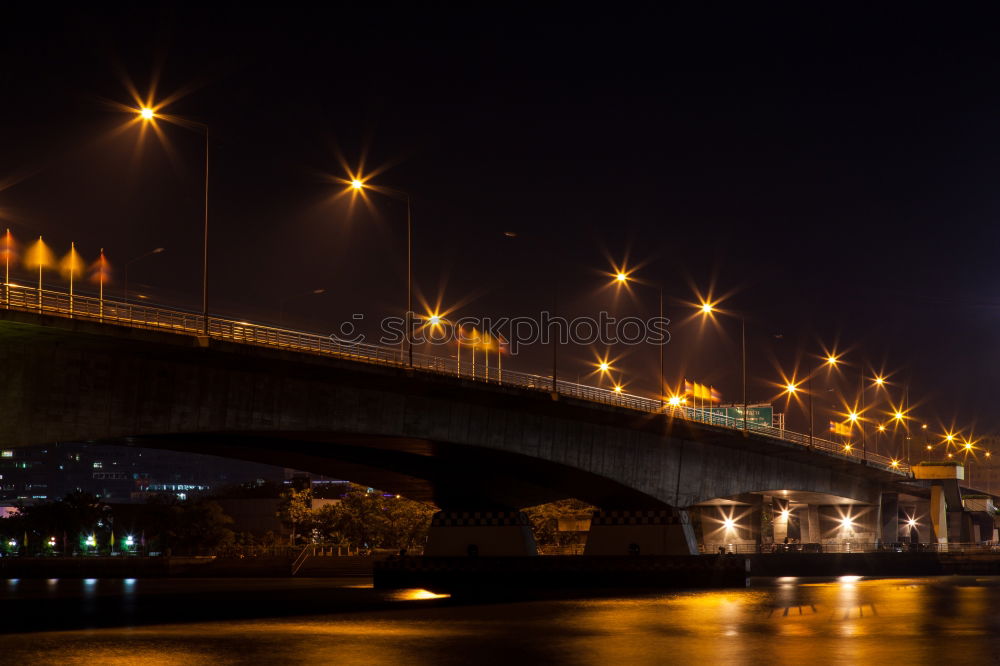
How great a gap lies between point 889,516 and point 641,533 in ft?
199

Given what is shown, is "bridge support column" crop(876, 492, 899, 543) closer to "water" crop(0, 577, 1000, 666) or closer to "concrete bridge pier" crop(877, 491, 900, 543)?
"concrete bridge pier" crop(877, 491, 900, 543)

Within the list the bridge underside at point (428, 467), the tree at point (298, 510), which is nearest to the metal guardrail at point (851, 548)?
the bridge underside at point (428, 467)

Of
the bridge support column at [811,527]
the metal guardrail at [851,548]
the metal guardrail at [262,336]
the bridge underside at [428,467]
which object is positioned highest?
the metal guardrail at [262,336]

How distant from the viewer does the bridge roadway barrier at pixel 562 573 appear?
7756cm

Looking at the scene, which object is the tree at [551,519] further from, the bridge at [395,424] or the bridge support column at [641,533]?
the bridge support column at [641,533]

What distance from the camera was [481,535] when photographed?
85.7m

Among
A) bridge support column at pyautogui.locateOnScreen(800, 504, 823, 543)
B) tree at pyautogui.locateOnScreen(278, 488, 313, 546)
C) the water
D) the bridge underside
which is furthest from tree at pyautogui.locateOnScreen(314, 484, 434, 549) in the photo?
the water

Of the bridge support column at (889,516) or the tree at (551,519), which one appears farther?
the bridge support column at (889,516)

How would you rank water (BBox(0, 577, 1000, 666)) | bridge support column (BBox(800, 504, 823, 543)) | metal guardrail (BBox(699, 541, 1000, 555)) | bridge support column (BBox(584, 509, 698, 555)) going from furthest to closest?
bridge support column (BBox(800, 504, 823, 543)) < metal guardrail (BBox(699, 541, 1000, 555)) < bridge support column (BBox(584, 509, 698, 555)) < water (BBox(0, 577, 1000, 666))

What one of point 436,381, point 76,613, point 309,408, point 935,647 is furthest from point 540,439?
point 935,647

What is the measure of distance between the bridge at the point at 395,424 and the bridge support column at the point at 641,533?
3.4 inches

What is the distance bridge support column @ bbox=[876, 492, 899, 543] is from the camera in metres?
131

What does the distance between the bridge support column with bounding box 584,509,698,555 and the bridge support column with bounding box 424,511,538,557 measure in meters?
4.79

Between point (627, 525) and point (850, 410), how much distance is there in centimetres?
6946
